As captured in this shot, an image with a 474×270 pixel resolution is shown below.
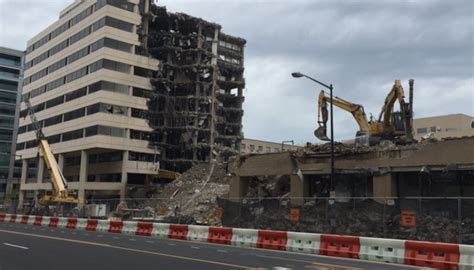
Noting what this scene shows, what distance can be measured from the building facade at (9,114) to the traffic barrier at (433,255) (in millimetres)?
108252

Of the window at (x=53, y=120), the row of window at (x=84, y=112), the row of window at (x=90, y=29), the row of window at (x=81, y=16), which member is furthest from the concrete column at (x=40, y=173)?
the row of window at (x=81, y=16)

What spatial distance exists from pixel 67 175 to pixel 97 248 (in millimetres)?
66843

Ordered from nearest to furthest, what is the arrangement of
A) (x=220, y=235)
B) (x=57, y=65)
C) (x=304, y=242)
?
(x=304, y=242), (x=220, y=235), (x=57, y=65)

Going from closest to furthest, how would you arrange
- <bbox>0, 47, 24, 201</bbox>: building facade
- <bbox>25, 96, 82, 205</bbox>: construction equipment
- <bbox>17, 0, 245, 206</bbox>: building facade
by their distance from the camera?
<bbox>25, 96, 82, 205</bbox>: construction equipment < <bbox>17, 0, 245, 206</bbox>: building facade < <bbox>0, 47, 24, 201</bbox>: building facade

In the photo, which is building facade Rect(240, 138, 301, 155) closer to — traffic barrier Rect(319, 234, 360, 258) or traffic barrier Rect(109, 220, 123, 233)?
traffic barrier Rect(109, 220, 123, 233)

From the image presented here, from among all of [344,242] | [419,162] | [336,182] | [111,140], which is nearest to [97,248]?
[344,242]

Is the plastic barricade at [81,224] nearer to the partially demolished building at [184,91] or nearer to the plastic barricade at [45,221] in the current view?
the plastic barricade at [45,221]

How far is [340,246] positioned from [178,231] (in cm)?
933

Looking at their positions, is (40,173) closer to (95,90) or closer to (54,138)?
(54,138)

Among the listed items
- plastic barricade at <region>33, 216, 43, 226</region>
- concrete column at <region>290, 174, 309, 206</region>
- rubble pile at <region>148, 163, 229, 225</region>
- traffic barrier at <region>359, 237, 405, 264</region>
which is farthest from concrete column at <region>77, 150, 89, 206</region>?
traffic barrier at <region>359, 237, 405, 264</region>

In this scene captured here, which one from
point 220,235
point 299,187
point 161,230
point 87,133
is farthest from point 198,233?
point 87,133

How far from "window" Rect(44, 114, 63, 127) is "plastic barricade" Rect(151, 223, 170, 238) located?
183 feet

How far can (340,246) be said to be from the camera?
54.0 ft

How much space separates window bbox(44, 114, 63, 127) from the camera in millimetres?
76000
